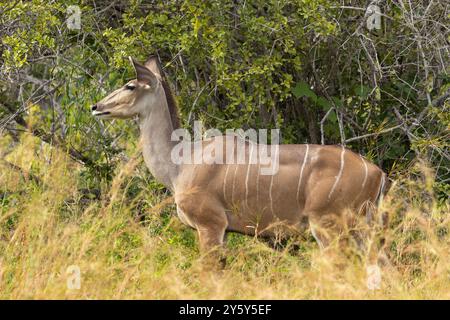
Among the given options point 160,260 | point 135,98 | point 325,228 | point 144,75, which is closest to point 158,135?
point 135,98

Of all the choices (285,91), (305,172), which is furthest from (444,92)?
(305,172)

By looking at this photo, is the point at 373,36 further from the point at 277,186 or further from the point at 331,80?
the point at 277,186

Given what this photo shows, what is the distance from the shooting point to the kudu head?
611 centimetres

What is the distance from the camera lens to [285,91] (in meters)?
6.65

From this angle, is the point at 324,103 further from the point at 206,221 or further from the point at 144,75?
the point at 206,221

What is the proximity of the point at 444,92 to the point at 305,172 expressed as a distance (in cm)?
149

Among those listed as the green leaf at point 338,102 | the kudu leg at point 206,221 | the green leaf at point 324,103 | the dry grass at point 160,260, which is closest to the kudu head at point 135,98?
the dry grass at point 160,260

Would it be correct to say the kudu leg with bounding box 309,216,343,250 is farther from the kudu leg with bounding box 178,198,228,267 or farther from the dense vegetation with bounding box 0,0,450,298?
the kudu leg with bounding box 178,198,228,267

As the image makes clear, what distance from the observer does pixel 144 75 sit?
611 cm

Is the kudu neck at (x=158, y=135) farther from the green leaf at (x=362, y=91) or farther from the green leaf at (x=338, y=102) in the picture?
the green leaf at (x=362, y=91)

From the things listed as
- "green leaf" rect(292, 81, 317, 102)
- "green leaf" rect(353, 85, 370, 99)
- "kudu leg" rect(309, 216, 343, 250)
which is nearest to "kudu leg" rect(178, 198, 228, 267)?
"kudu leg" rect(309, 216, 343, 250)

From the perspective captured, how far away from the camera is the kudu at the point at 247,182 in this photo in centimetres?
566

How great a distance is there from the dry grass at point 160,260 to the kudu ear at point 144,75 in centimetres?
75

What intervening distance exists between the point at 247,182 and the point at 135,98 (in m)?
0.85
